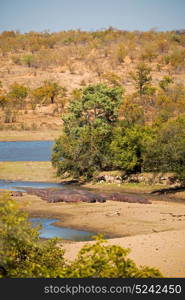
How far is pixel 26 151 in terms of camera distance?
6544 centimetres

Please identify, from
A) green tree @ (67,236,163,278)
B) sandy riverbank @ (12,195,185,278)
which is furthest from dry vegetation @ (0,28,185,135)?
green tree @ (67,236,163,278)

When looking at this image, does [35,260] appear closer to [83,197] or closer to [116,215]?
[116,215]

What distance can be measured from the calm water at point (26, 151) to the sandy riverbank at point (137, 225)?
21945 millimetres

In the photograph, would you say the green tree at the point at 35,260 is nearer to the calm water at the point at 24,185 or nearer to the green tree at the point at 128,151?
the calm water at the point at 24,185

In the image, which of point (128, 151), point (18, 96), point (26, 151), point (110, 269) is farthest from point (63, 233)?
point (18, 96)

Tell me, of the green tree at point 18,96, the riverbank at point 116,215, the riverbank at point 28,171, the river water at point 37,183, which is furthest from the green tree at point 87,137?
the green tree at point 18,96

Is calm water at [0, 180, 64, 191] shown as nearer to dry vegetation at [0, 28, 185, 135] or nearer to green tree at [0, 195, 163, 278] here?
green tree at [0, 195, 163, 278]

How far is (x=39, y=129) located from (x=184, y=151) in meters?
45.9

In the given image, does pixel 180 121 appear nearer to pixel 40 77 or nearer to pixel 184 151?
pixel 184 151

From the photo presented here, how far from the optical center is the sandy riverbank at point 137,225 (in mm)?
21028

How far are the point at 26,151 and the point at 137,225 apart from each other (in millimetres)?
37053

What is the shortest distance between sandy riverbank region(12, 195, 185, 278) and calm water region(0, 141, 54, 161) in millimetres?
21945

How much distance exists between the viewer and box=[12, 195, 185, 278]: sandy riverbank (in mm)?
21028

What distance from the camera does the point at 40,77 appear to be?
116 m
